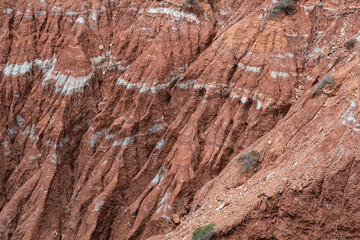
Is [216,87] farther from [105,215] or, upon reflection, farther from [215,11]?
[105,215]

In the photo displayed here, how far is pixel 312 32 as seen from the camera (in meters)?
25.0

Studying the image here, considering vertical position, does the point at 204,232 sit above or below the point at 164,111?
below

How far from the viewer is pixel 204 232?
15289mm

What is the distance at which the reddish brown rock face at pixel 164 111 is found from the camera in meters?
17.9

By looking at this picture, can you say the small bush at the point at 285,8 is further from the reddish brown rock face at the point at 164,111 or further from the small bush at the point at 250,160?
the small bush at the point at 250,160

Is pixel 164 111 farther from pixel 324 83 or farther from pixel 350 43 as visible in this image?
pixel 350 43

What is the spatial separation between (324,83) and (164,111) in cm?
1317

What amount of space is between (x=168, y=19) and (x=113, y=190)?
16.0 meters

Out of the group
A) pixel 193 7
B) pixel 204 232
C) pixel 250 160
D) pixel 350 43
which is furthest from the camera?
pixel 193 7

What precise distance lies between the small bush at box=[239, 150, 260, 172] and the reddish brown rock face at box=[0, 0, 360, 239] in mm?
310

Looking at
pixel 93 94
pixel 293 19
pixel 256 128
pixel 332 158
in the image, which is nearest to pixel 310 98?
pixel 256 128

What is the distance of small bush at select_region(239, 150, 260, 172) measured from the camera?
19.0 metres

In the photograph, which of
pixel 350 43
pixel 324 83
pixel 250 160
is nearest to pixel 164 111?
pixel 250 160

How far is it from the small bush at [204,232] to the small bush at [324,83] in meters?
10.0
